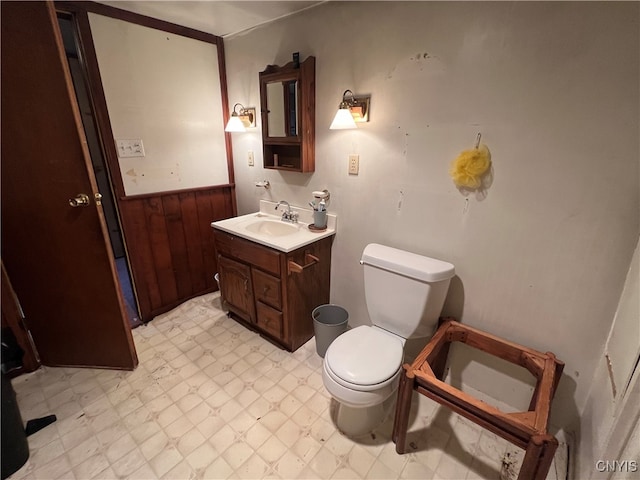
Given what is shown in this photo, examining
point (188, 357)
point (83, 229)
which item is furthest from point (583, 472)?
point (83, 229)

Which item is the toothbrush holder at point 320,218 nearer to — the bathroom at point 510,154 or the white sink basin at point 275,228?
the white sink basin at point 275,228

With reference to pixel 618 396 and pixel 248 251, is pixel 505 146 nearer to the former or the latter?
pixel 618 396

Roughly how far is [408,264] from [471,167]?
1.68 ft

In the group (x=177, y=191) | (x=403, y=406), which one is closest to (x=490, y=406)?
(x=403, y=406)

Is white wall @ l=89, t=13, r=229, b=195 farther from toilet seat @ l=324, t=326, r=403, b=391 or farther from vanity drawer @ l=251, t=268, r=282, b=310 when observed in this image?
toilet seat @ l=324, t=326, r=403, b=391

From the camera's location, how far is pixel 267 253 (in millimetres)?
1685

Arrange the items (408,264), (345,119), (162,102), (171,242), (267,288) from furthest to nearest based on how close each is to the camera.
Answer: (171,242)
(162,102)
(267,288)
(345,119)
(408,264)

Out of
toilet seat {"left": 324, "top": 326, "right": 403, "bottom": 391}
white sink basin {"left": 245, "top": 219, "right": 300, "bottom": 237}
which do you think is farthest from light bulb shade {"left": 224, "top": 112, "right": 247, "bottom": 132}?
toilet seat {"left": 324, "top": 326, "right": 403, "bottom": 391}

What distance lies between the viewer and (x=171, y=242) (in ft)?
7.16

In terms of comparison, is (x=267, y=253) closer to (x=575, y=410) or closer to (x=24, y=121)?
(x=24, y=121)

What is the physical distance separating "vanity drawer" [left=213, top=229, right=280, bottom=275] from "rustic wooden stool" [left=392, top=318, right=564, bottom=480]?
88 centimetres

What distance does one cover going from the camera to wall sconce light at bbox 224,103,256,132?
2037mm

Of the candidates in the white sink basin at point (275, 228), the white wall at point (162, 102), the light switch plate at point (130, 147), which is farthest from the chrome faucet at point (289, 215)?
the light switch plate at point (130, 147)

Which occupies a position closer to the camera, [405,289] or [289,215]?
[405,289]
